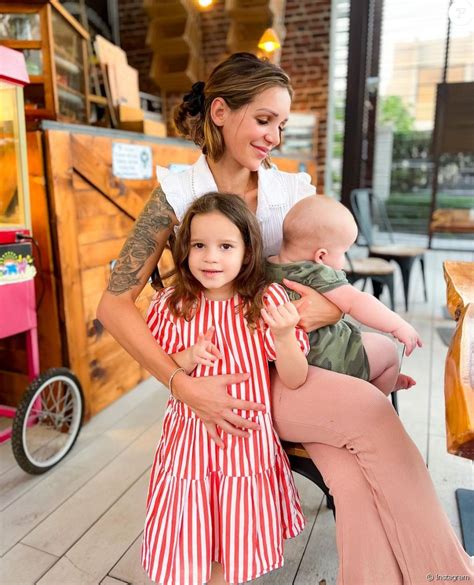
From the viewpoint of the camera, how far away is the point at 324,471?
1.07m

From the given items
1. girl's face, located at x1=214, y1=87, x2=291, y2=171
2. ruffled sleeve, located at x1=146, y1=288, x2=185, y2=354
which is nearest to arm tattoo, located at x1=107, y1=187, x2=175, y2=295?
ruffled sleeve, located at x1=146, y1=288, x2=185, y2=354

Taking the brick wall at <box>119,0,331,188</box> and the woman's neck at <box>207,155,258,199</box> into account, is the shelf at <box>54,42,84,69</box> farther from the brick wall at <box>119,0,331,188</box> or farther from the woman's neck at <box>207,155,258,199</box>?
the brick wall at <box>119,0,331,188</box>

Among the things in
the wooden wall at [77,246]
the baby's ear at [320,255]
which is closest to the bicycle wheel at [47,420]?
the wooden wall at [77,246]

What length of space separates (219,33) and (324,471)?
6607 millimetres

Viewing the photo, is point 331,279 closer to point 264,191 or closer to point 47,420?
point 264,191

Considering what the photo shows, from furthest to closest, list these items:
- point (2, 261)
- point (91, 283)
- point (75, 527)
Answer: point (91, 283) < point (2, 261) < point (75, 527)

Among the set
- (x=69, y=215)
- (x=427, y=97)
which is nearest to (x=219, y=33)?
(x=427, y=97)

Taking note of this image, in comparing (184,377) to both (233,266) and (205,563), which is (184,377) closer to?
(233,266)

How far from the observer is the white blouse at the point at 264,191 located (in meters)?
1.29

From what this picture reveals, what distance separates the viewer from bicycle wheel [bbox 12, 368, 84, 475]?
1.78 meters

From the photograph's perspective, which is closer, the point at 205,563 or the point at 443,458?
the point at 205,563

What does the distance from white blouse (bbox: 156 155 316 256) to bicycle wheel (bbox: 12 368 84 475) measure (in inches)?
39.5

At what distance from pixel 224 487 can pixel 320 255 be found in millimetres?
595

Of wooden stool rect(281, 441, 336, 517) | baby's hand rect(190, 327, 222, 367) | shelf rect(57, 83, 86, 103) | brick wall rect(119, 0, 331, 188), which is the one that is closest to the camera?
baby's hand rect(190, 327, 222, 367)
